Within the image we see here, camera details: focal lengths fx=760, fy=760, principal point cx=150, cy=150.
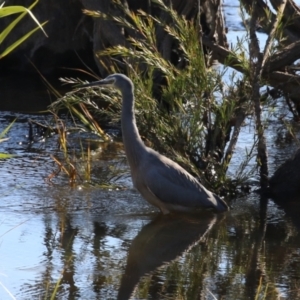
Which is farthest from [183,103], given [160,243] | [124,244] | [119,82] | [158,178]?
[124,244]

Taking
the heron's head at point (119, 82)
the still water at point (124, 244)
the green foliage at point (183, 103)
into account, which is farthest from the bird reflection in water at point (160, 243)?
the heron's head at point (119, 82)

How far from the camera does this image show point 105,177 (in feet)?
24.3

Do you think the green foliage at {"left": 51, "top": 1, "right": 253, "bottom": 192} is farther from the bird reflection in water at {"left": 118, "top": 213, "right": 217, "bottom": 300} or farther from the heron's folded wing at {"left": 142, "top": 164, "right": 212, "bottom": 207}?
the bird reflection in water at {"left": 118, "top": 213, "right": 217, "bottom": 300}

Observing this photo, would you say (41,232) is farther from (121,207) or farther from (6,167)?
(6,167)

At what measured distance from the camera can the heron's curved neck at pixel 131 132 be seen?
21.5 feet

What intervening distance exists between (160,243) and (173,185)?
0.84 metres

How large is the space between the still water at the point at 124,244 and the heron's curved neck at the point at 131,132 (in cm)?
43

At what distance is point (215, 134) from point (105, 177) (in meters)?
1.24

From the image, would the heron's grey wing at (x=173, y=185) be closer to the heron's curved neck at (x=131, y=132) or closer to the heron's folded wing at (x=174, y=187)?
the heron's folded wing at (x=174, y=187)

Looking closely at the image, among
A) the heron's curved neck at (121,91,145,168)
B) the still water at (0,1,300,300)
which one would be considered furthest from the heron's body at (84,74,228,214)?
the still water at (0,1,300,300)

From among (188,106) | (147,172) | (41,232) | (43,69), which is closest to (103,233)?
(41,232)

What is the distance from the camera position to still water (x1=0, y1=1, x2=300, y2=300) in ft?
15.4

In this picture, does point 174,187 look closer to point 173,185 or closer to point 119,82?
point 173,185

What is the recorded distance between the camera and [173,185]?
258 inches
